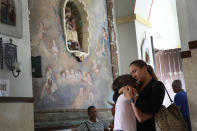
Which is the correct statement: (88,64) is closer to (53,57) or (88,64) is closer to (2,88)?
(53,57)

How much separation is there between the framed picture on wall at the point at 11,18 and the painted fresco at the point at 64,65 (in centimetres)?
134

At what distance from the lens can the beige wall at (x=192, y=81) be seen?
3629 mm

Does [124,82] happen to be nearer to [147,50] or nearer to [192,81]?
[192,81]

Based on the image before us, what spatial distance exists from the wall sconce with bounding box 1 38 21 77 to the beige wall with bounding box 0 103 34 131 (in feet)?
1.88

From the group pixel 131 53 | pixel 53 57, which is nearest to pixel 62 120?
pixel 53 57

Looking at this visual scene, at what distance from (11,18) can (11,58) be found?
703 mm

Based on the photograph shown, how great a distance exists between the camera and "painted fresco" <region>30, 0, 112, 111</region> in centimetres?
747

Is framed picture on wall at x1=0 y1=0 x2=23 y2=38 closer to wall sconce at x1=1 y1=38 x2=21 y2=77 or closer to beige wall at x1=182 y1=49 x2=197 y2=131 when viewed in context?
wall sconce at x1=1 y1=38 x2=21 y2=77

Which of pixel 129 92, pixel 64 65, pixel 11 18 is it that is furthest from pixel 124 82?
pixel 64 65

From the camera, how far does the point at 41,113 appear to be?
282 inches

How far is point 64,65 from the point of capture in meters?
8.31

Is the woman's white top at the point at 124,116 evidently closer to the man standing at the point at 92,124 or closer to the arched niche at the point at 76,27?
the man standing at the point at 92,124

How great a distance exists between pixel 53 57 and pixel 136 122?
16.5ft

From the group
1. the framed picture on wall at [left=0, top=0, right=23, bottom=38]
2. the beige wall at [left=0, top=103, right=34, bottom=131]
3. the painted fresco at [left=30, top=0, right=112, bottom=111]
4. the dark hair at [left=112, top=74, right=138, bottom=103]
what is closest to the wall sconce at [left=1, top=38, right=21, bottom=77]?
the framed picture on wall at [left=0, top=0, right=23, bottom=38]
